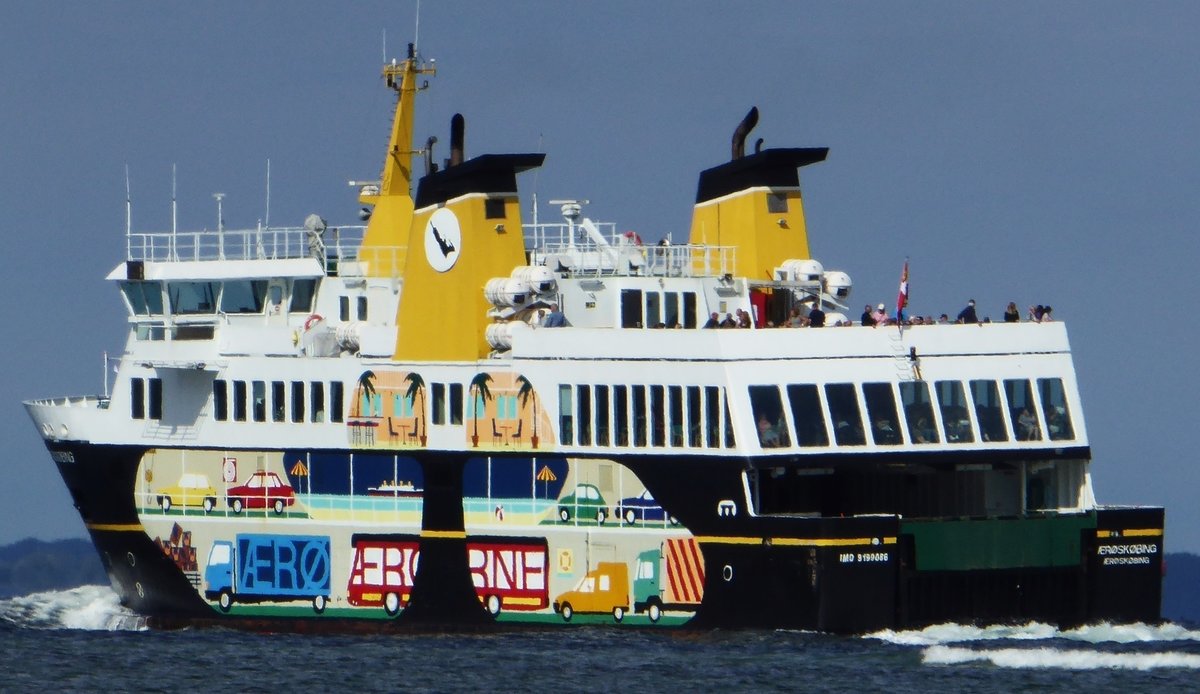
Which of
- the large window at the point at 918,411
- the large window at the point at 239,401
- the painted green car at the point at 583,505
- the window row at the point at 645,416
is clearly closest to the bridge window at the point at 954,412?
the large window at the point at 918,411

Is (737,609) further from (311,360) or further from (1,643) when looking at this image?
(1,643)

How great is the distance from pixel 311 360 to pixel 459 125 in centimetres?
450

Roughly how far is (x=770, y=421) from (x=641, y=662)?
411cm

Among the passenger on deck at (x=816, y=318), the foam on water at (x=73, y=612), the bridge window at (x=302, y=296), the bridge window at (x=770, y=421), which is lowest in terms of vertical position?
the foam on water at (x=73, y=612)

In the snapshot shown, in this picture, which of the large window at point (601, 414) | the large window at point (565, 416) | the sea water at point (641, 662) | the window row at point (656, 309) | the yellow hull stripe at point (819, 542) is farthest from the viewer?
the window row at point (656, 309)

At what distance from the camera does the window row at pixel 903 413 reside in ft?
141

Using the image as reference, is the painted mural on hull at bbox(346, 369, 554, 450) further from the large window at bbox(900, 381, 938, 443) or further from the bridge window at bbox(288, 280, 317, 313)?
the large window at bbox(900, 381, 938, 443)

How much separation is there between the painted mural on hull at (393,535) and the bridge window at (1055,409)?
224 inches

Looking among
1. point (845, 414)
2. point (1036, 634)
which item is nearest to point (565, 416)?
point (845, 414)

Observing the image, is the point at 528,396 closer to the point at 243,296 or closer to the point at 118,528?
the point at 243,296

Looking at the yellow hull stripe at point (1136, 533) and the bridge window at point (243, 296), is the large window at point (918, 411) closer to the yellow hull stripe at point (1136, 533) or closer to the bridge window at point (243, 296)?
the yellow hull stripe at point (1136, 533)

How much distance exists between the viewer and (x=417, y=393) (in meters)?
45.9

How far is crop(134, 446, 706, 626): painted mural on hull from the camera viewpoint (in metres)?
44.0

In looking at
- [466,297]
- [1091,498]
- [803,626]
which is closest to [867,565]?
[803,626]
